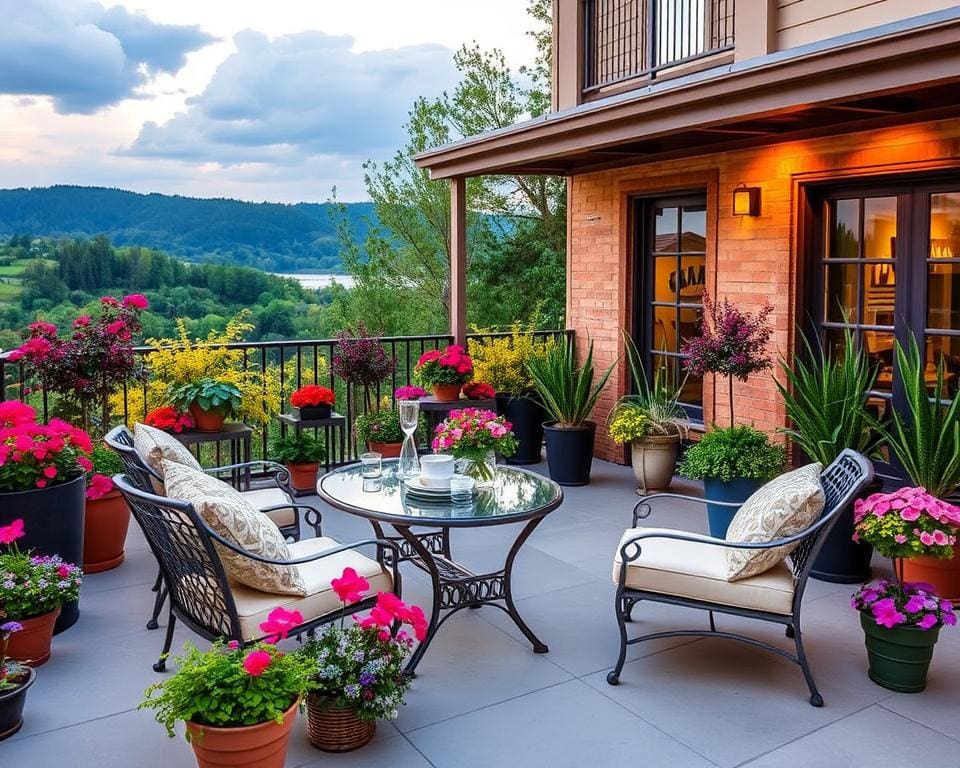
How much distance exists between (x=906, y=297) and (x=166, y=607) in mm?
4442

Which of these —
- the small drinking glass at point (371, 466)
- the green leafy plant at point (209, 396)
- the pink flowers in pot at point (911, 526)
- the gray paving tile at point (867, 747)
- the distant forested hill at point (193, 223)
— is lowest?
the gray paving tile at point (867, 747)

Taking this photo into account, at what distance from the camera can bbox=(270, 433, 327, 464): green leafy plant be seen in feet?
20.4

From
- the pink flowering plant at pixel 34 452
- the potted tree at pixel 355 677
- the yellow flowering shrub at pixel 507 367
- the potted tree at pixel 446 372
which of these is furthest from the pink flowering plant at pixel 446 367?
the potted tree at pixel 355 677

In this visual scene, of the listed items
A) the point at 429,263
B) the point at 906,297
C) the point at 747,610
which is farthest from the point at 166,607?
the point at 429,263

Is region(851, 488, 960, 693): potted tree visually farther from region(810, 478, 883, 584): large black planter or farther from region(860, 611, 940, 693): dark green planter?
region(810, 478, 883, 584): large black planter

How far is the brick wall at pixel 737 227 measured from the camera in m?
5.12

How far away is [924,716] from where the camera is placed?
3.10 meters

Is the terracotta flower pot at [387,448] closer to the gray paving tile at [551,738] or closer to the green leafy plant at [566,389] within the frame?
the green leafy plant at [566,389]

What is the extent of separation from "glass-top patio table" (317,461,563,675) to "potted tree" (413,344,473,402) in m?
2.65

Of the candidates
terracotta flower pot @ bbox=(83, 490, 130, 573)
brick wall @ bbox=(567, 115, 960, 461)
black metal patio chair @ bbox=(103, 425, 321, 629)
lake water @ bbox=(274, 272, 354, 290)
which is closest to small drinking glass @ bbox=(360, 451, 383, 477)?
black metal patio chair @ bbox=(103, 425, 321, 629)

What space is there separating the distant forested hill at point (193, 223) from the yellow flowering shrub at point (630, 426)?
9.38 meters

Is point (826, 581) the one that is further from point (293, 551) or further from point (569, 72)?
point (569, 72)

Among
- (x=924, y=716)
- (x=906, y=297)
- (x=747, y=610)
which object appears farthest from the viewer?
(x=906, y=297)

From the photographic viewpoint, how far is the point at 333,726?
2846mm
